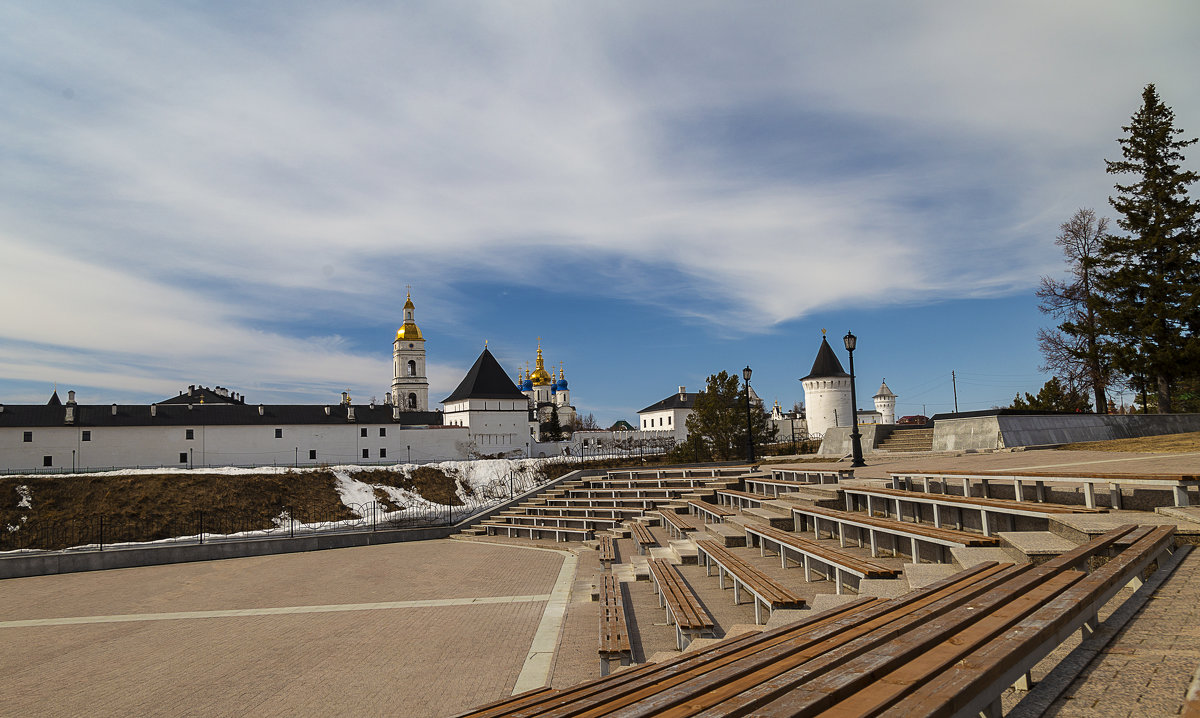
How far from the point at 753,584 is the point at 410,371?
238 ft

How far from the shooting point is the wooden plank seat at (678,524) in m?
13.6

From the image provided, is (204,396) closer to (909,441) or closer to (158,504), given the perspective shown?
(158,504)

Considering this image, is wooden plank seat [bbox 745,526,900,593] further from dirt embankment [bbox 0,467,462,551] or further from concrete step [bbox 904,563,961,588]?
dirt embankment [bbox 0,467,462,551]

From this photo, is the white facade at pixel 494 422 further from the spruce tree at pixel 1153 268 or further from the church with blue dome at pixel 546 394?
the spruce tree at pixel 1153 268

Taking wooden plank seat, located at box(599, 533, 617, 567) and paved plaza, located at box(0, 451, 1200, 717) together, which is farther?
wooden plank seat, located at box(599, 533, 617, 567)

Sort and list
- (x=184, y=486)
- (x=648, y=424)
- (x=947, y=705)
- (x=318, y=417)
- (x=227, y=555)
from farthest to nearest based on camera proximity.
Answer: (x=648, y=424) → (x=318, y=417) → (x=184, y=486) → (x=227, y=555) → (x=947, y=705)

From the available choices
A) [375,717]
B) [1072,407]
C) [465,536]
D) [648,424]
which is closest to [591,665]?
[375,717]

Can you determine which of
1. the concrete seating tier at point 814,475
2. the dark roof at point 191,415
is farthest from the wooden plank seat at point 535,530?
the dark roof at point 191,415

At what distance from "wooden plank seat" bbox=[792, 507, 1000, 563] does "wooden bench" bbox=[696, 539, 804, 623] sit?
1.45 m

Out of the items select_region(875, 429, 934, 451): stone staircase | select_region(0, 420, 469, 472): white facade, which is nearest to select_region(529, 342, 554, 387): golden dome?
select_region(0, 420, 469, 472): white facade

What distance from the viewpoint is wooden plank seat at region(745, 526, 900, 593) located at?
6312 mm

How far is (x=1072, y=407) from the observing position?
37969mm

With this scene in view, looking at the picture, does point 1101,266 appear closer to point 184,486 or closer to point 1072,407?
point 1072,407

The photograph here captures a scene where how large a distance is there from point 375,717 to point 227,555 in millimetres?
15228
